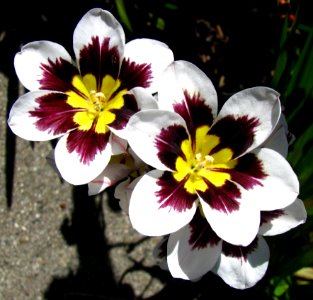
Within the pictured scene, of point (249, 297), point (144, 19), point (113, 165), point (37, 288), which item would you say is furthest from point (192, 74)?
point (37, 288)

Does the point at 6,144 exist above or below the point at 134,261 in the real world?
above

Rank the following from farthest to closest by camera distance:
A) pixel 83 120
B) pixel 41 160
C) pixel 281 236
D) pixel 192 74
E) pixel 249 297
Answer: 1. pixel 41 160
2. pixel 249 297
3. pixel 281 236
4. pixel 83 120
5. pixel 192 74

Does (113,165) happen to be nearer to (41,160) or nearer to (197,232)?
(197,232)

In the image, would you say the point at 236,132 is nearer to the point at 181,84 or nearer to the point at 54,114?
the point at 181,84

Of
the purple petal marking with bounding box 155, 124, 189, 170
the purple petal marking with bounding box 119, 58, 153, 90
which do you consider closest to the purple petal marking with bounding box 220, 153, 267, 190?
the purple petal marking with bounding box 155, 124, 189, 170

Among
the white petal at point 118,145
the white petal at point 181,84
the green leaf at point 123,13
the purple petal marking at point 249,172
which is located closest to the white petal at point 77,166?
the white petal at point 118,145

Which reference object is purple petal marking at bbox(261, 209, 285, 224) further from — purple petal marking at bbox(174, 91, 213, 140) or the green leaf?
the green leaf

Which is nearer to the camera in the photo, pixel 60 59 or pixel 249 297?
pixel 60 59

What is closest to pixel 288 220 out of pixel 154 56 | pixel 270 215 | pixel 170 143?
pixel 270 215
